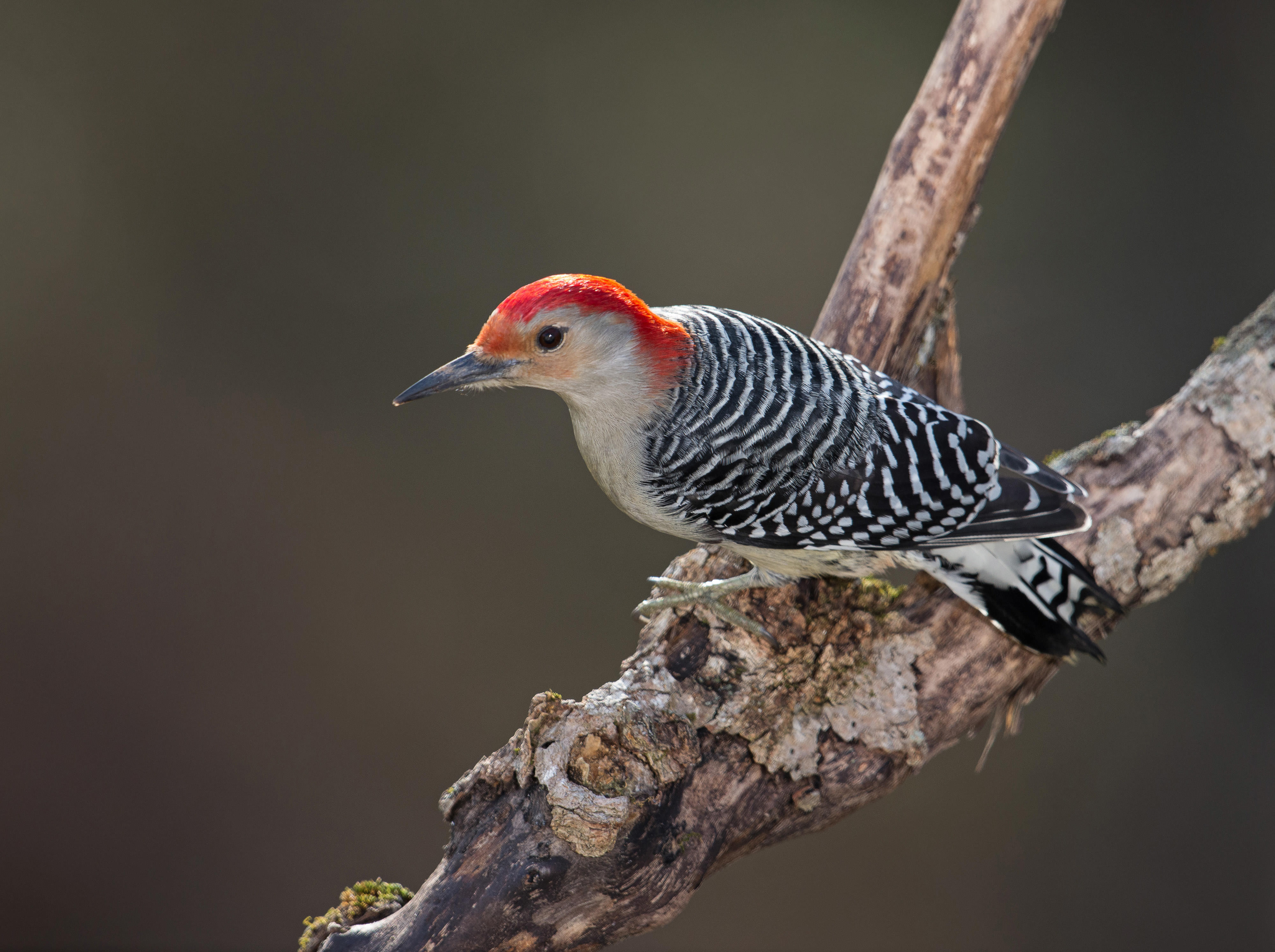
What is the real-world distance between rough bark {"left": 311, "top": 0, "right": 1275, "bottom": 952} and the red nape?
0.72 metres

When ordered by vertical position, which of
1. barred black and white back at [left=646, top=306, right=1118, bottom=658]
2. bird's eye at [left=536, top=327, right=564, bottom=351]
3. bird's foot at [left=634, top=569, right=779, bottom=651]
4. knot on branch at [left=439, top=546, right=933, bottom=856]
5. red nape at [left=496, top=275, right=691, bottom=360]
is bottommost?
knot on branch at [left=439, top=546, right=933, bottom=856]

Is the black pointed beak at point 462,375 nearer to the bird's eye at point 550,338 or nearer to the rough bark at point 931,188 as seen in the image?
the bird's eye at point 550,338

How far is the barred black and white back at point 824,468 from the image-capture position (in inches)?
76.5

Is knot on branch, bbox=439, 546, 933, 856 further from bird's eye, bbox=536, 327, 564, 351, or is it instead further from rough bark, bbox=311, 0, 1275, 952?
bird's eye, bbox=536, 327, 564, 351

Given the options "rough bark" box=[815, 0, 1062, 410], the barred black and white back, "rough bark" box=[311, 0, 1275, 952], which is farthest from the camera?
"rough bark" box=[815, 0, 1062, 410]

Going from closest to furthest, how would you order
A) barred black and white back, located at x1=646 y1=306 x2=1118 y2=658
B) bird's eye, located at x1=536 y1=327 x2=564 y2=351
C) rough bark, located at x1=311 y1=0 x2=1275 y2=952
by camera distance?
rough bark, located at x1=311 y1=0 x2=1275 y2=952 → bird's eye, located at x1=536 y1=327 x2=564 y2=351 → barred black and white back, located at x1=646 y1=306 x2=1118 y2=658

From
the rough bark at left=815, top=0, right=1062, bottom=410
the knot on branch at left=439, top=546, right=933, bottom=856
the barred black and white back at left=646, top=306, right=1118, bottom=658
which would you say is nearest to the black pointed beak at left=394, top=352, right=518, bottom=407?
the barred black and white back at left=646, top=306, right=1118, bottom=658

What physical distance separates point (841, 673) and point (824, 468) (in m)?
0.48

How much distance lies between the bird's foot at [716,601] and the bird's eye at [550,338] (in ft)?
2.12

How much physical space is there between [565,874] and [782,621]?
765 millimetres

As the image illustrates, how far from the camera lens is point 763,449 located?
6.37 ft

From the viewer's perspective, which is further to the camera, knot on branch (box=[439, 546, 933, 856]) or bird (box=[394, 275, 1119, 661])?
bird (box=[394, 275, 1119, 661])

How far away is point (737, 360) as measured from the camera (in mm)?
2016

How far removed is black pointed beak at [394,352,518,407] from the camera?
1799 millimetres
